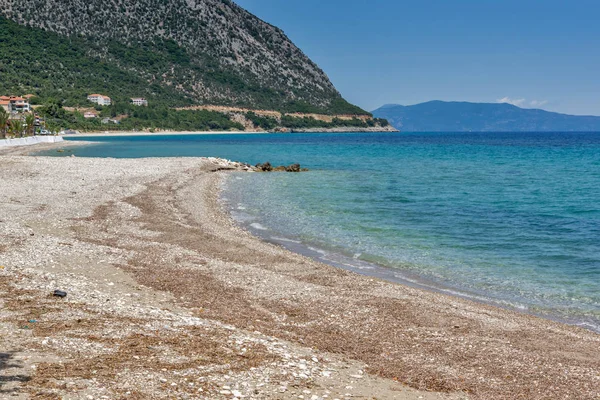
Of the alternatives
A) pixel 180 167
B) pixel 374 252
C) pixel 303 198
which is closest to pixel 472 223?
pixel 374 252

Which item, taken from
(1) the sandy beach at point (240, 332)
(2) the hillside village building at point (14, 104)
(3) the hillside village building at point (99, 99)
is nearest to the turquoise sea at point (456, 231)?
(1) the sandy beach at point (240, 332)

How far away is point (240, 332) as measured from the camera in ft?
34.3

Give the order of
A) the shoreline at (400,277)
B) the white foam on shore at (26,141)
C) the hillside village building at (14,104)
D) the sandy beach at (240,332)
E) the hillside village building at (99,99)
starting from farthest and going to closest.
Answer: the hillside village building at (99,99)
the hillside village building at (14,104)
the white foam on shore at (26,141)
the shoreline at (400,277)
the sandy beach at (240,332)

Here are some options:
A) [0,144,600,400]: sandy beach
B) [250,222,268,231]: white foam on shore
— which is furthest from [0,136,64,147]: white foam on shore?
[0,144,600,400]: sandy beach

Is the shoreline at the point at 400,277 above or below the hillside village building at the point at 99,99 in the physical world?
below

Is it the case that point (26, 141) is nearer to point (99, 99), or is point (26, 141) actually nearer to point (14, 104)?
point (14, 104)

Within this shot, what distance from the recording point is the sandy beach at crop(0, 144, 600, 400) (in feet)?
26.7

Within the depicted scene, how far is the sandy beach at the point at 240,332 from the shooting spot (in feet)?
26.7

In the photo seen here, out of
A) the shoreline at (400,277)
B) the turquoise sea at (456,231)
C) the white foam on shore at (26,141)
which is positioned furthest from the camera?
the white foam on shore at (26,141)

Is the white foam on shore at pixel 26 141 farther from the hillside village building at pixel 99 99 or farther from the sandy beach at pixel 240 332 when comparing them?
the hillside village building at pixel 99 99

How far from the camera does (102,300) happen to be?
1148 cm

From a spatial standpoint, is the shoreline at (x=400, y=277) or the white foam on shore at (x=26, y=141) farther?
the white foam on shore at (x=26, y=141)

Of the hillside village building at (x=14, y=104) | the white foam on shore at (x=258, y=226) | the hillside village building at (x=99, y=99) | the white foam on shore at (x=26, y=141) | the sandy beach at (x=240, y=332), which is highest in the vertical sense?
the hillside village building at (x=99, y=99)

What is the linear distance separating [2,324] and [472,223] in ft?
73.8
